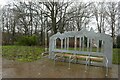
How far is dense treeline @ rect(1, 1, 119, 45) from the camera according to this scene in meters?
15.0

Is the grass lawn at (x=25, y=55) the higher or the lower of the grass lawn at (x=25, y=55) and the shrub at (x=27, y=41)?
the lower

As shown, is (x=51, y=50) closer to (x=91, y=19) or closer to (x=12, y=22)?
(x=91, y=19)

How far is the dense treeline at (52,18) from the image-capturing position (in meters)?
15.0

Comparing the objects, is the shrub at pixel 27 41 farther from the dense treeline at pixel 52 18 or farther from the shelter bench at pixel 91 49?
the shelter bench at pixel 91 49

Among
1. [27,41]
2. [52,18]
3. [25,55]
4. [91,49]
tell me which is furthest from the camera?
[52,18]

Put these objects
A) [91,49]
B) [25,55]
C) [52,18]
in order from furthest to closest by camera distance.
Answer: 1. [52,18]
2. [25,55]
3. [91,49]

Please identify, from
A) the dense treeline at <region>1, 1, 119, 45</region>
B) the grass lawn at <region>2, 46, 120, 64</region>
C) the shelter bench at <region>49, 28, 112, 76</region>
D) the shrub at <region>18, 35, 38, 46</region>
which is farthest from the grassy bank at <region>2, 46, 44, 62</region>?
the dense treeline at <region>1, 1, 119, 45</region>

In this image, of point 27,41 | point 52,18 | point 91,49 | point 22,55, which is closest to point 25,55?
point 22,55

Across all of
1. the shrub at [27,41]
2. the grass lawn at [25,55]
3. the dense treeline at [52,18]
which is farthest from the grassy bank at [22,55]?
the dense treeline at [52,18]

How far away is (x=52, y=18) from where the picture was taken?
15.0 meters

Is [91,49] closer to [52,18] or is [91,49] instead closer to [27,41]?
[52,18]

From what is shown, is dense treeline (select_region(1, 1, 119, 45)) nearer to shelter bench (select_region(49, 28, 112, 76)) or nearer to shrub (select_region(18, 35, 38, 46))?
shrub (select_region(18, 35, 38, 46))

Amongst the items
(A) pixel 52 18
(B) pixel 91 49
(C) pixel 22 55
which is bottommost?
(C) pixel 22 55

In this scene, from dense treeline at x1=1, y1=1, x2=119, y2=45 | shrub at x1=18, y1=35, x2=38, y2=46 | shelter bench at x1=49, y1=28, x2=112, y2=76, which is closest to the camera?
shelter bench at x1=49, y1=28, x2=112, y2=76
